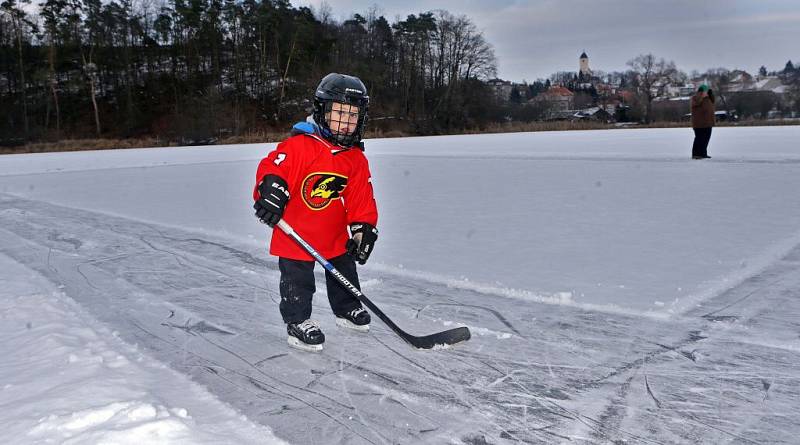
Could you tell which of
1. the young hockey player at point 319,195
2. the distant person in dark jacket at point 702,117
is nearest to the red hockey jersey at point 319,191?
the young hockey player at point 319,195

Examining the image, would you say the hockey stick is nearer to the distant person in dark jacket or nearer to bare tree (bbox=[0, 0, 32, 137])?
the distant person in dark jacket

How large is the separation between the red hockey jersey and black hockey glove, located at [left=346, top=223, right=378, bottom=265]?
0.15 feet

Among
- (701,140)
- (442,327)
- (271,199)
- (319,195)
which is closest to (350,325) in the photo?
(442,327)

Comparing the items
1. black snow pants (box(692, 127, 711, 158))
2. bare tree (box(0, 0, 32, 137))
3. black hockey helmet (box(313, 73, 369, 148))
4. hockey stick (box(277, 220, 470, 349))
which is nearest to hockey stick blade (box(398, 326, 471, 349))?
hockey stick (box(277, 220, 470, 349))

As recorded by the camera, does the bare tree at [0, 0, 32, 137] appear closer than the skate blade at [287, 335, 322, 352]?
No

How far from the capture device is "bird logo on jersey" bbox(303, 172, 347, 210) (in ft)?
9.59

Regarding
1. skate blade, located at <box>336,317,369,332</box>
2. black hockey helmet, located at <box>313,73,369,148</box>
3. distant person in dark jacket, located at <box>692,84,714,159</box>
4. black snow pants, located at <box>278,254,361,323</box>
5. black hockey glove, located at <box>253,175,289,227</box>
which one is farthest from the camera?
distant person in dark jacket, located at <box>692,84,714,159</box>

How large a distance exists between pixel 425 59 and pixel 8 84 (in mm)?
30280

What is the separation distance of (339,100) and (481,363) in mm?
1404

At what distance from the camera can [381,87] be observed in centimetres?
4631

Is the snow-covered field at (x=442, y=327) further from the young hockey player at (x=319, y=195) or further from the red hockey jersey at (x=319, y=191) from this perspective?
the red hockey jersey at (x=319, y=191)

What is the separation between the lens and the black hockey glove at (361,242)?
3.02m

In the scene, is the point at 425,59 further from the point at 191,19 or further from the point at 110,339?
the point at 110,339

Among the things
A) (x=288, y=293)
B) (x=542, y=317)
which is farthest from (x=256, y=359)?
(x=542, y=317)
